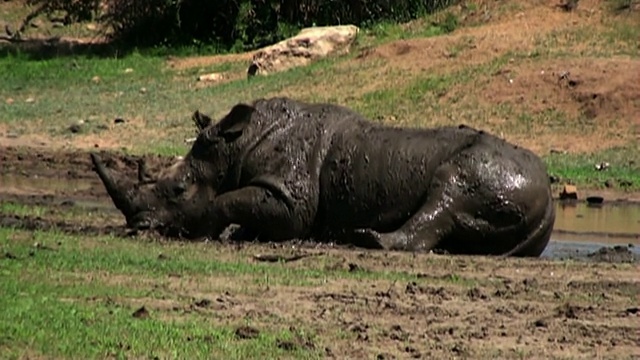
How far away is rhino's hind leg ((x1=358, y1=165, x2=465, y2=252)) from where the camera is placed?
41.1 ft

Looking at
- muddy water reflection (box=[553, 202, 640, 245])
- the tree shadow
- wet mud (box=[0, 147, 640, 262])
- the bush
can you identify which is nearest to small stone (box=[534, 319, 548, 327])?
wet mud (box=[0, 147, 640, 262])

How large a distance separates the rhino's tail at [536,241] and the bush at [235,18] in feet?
61.6

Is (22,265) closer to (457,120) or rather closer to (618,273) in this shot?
(618,273)

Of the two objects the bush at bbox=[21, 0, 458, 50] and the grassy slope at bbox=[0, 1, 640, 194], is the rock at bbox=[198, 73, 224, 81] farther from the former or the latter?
the bush at bbox=[21, 0, 458, 50]

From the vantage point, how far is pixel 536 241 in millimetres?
12812

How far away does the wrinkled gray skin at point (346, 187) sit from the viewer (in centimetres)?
1266

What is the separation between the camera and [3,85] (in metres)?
28.5

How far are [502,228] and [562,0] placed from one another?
15.8 meters

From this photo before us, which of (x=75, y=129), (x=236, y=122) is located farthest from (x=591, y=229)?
(x=75, y=129)

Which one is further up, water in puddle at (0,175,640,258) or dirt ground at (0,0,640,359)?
dirt ground at (0,0,640,359)

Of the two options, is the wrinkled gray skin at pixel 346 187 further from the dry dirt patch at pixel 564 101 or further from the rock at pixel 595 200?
the dry dirt patch at pixel 564 101

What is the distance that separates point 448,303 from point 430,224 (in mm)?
2992

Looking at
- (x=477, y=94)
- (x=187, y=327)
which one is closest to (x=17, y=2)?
(x=477, y=94)

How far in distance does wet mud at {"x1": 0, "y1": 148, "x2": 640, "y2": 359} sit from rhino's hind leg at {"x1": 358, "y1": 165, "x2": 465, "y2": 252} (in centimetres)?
27
